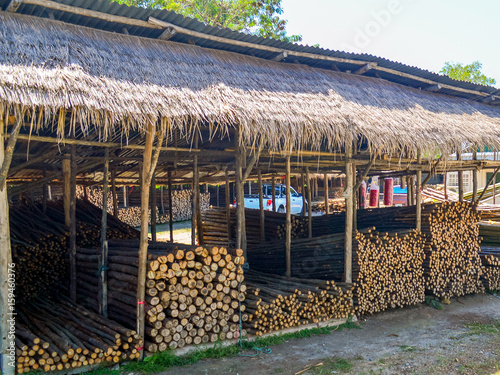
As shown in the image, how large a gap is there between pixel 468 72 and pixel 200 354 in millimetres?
28384

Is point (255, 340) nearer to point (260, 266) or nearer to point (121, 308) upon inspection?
point (121, 308)

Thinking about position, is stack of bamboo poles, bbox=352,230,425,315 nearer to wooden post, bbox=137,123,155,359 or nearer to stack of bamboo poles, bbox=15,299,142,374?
wooden post, bbox=137,123,155,359

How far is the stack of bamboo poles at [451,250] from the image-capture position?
8773 mm

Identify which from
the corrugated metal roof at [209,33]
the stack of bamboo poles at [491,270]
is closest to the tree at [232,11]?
the corrugated metal roof at [209,33]

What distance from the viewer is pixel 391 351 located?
20.1 ft

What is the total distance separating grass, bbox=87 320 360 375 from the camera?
17.0 feet

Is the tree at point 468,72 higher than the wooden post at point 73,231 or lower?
higher

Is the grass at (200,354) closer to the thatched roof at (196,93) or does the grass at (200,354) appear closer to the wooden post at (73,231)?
→ the wooden post at (73,231)

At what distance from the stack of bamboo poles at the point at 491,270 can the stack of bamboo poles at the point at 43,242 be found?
7.97 meters

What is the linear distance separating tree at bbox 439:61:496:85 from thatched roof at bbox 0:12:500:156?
2126 cm

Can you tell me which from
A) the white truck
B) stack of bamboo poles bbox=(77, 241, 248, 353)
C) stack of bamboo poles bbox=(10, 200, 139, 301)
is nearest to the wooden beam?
stack of bamboo poles bbox=(77, 241, 248, 353)

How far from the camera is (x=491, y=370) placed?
215 inches

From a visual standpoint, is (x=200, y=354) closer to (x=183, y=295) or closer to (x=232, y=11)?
(x=183, y=295)

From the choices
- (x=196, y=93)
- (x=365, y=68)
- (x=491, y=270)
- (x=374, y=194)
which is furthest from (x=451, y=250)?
(x=374, y=194)
